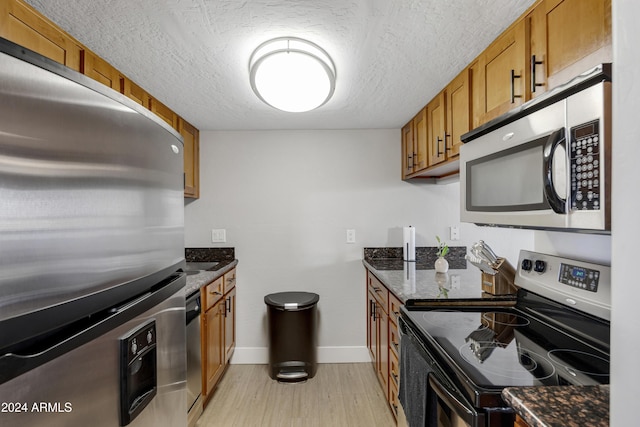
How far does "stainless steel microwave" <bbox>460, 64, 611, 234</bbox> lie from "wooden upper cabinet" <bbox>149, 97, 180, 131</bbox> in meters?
2.02

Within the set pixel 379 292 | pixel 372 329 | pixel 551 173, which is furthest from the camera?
pixel 372 329

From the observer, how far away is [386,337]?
217 cm

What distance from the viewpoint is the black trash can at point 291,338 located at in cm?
257

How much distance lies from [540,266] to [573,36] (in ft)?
3.00

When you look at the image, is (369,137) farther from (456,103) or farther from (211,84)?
(211,84)

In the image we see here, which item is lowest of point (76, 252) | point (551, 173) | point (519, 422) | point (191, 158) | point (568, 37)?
point (519, 422)

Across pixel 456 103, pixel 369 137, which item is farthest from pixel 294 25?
pixel 369 137

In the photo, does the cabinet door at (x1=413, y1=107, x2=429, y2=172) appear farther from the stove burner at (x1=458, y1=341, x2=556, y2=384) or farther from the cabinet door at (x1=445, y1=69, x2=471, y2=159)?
the stove burner at (x1=458, y1=341, x2=556, y2=384)

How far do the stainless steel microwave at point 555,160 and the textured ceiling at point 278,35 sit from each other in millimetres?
460

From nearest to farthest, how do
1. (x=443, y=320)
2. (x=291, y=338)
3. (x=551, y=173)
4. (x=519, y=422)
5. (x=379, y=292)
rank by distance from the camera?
(x=519, y=422) < (x=551, y=173) < (x=443, y=320) < (x=379, y=292) < (x=291, y=338)

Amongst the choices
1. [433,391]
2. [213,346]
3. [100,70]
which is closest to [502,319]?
[433,391]

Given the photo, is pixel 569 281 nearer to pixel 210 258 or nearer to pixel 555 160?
pixel 555 160

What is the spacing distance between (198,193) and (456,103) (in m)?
2.31

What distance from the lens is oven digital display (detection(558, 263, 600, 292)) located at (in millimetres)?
1151
